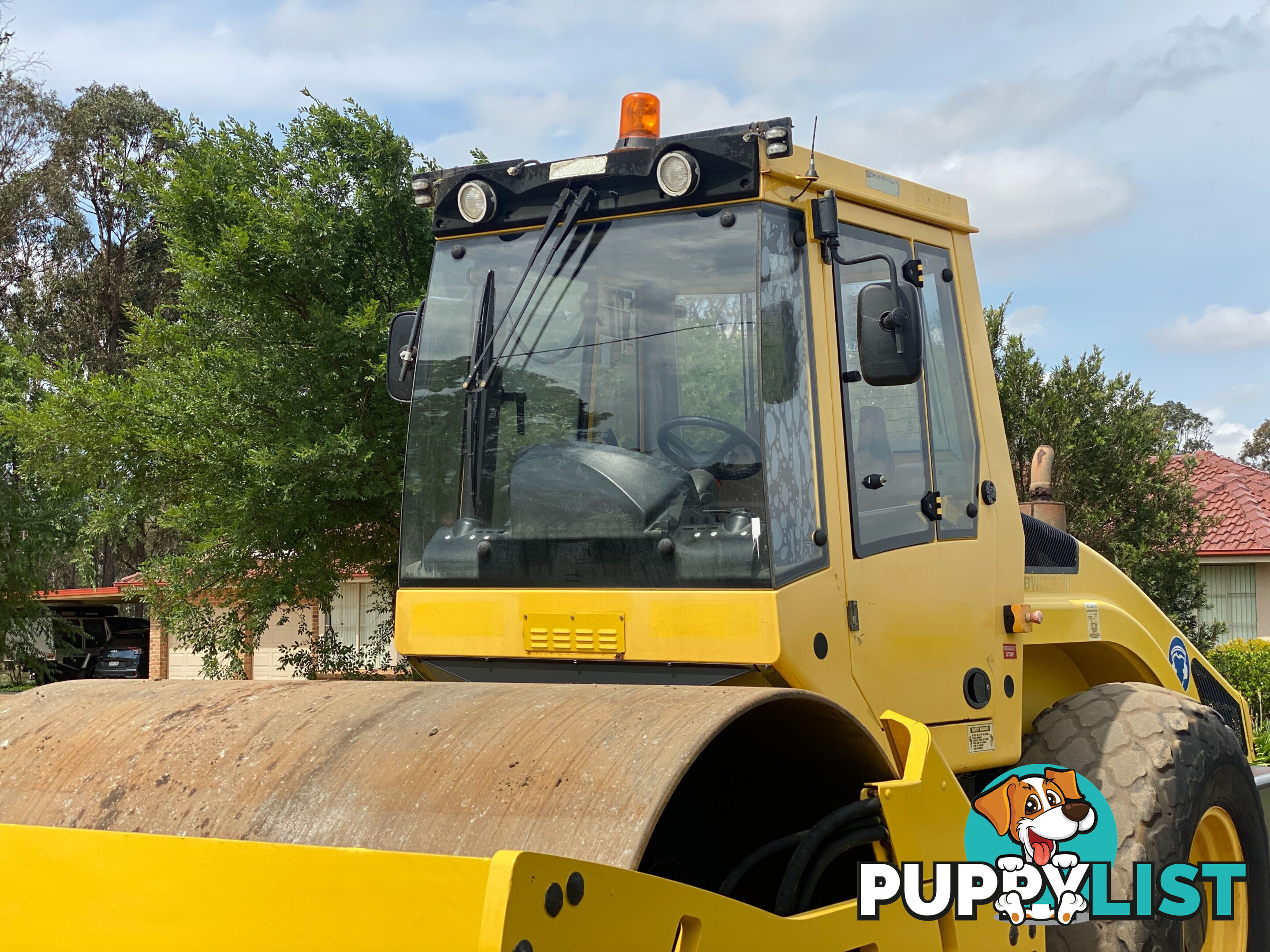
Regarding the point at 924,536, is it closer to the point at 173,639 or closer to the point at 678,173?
the point at 678,173

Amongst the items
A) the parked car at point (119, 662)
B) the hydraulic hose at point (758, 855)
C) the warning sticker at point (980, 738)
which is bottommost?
the hydraulic hose at point (758, 855)

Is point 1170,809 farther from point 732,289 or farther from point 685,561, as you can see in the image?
point 732,289

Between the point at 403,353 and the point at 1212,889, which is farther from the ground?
the point at 403,353

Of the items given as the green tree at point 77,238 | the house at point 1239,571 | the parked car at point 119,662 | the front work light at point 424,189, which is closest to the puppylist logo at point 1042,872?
the front work light at point 424,189

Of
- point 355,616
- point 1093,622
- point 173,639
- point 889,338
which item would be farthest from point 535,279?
point 355,616

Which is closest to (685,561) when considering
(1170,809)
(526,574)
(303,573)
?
(526,574)

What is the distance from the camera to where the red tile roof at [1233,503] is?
22750mm

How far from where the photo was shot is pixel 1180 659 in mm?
5480

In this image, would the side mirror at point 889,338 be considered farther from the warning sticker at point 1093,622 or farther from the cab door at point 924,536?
the warning sticker at point 1093,622

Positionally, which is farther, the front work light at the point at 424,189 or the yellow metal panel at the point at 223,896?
the front work light at the point at 424,189

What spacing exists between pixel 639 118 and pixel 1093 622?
254 centimetres

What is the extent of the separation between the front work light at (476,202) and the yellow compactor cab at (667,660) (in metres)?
0.01

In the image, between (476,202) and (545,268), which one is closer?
(545,268)

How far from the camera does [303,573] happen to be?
1501cm
